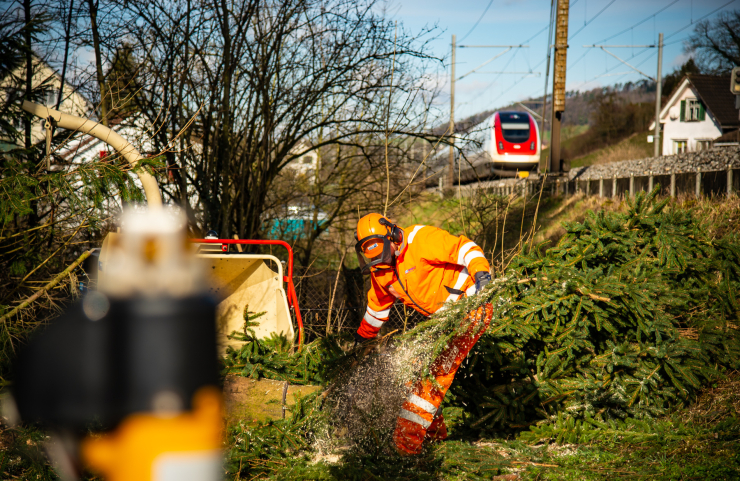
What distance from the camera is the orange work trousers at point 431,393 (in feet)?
12.2

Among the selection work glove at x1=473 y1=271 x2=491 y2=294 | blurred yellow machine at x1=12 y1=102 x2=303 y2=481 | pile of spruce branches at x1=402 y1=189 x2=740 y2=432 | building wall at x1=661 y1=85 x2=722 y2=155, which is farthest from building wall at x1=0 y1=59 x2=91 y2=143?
building wall at x1=661 y1=85 x2=722 y2=155

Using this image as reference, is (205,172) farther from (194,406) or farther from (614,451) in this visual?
(194,406)

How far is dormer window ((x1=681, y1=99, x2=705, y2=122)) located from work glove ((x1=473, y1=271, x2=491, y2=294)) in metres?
45.0

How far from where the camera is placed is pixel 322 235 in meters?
10.6

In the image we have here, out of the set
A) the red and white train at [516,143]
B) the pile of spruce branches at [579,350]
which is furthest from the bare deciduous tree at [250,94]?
the red and white train at [516,143]

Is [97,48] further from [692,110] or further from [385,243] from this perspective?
[692,110]

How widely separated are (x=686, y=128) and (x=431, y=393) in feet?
154

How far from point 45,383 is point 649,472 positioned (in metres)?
3.57

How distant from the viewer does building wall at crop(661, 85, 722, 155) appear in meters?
40.9

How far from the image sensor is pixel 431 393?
3.75 m

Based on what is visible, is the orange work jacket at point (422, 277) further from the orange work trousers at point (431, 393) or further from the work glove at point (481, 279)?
the orange work trousers at point (431, 393)

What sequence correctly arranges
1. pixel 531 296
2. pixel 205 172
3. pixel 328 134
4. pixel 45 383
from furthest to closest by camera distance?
pixel 328 134, pixel 205 172, pixel 531 296, pixel 45 383

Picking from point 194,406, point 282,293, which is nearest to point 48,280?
point 282,293

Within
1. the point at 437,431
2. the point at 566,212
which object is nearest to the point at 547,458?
the point at 437,431
